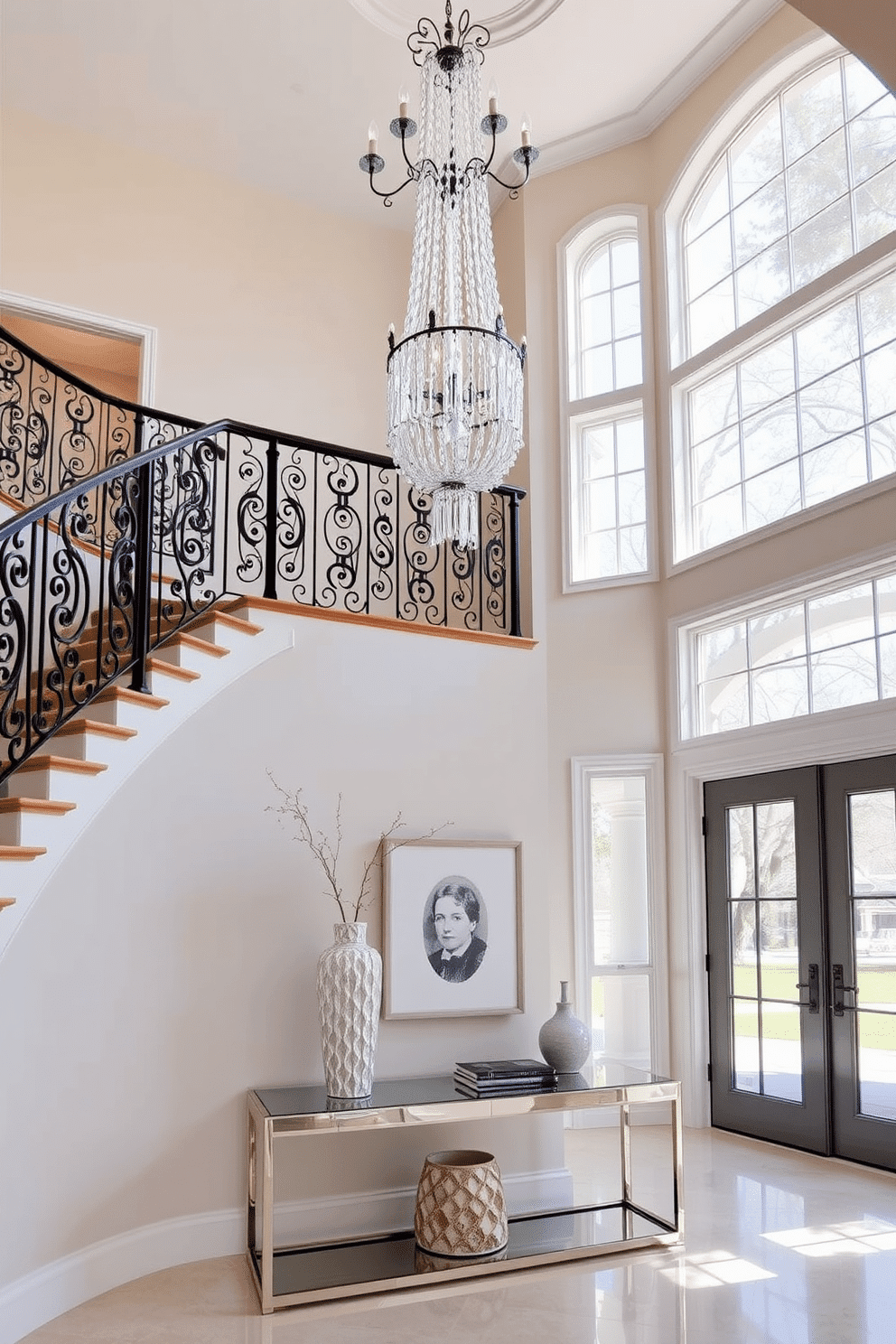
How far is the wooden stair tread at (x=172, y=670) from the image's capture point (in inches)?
188

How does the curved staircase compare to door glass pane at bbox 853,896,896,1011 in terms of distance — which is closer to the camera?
the curved staircase

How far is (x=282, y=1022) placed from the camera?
197 inches

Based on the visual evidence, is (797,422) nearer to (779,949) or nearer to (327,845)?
(779,949)

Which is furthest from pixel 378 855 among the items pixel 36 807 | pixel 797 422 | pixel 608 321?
pixel 608 321

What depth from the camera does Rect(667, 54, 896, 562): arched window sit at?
21.4 feet

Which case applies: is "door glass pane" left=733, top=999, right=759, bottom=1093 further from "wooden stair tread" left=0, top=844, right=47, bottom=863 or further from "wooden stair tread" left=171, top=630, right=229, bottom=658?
"wooden stair tread" left=0, top=844, right=47, bottom=863

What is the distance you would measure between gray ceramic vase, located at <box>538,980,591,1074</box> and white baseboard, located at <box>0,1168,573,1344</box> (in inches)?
27.3

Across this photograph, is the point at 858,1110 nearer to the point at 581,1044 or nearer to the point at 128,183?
the point at 581,1044

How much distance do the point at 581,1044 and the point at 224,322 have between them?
580 cm

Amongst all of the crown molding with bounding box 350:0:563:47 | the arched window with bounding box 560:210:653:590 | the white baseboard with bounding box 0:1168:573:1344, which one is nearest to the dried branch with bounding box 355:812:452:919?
the white baseboard with bounding box 0:1168:573:1344

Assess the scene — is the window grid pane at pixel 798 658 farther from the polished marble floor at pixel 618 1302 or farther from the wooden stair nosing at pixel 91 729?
the wooden stair nosing at pixel 91 729

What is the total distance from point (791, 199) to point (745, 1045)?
17.7 ft

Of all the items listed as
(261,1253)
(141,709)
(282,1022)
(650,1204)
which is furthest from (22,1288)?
(650,1204)

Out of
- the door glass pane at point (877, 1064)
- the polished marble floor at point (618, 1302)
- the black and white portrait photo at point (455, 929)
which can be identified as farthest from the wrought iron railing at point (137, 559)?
the door glass pane at point (877, 1064)
